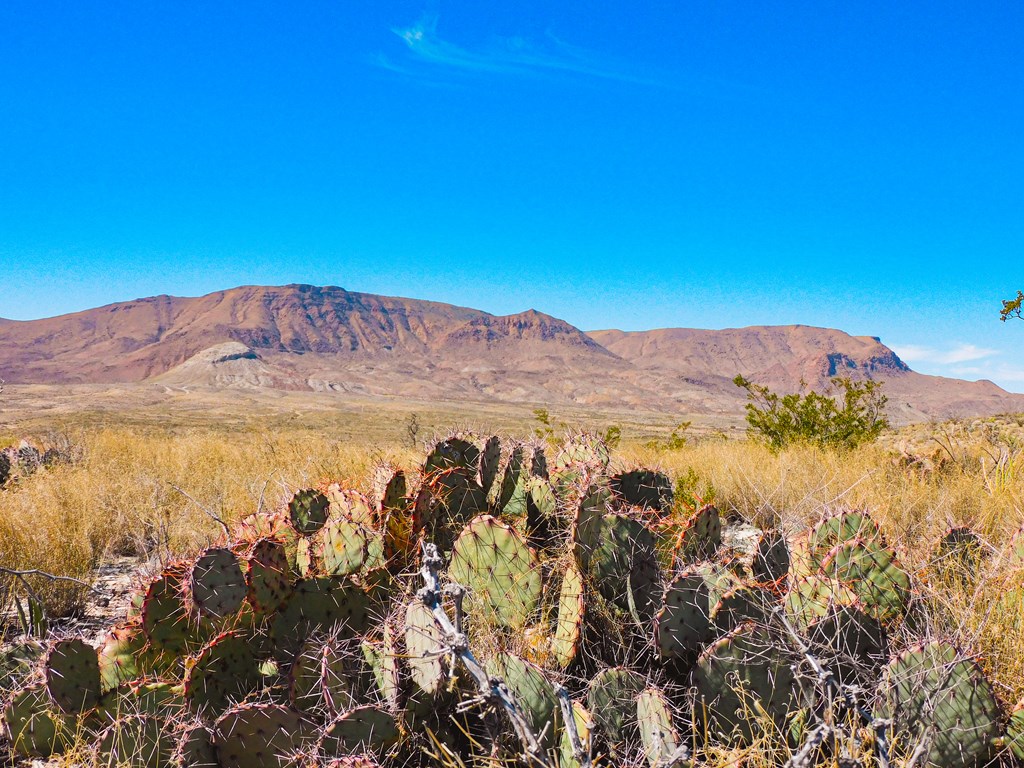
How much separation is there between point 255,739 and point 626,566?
151 centimetres

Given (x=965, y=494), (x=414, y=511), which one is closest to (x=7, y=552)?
(x=414, y=511)

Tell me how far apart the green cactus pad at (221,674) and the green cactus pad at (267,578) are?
0.50ft

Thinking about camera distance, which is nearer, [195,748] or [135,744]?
[195,748]

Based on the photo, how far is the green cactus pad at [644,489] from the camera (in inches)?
136

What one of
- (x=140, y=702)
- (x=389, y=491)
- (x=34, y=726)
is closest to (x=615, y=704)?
(x=389, y=491)

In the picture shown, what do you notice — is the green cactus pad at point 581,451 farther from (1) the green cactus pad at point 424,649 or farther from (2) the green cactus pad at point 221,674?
(2) the green cactus pad at point 221,674

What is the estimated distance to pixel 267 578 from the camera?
270 centimetres

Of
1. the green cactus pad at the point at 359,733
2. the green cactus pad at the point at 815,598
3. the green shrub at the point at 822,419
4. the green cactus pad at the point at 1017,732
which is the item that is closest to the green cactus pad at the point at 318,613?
the green cactus pad at the point at 359,733

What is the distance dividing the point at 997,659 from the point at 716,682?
1.13m

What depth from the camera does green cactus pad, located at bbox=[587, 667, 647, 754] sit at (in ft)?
7.30

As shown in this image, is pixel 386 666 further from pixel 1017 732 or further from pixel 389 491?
pixel 1017 732

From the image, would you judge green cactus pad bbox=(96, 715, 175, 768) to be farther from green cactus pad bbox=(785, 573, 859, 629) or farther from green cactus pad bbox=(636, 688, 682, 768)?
green cactus pad bbox=(785, 573, 859, 629)

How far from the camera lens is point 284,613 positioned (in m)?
2.73

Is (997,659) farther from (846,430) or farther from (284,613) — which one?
(846,430)
